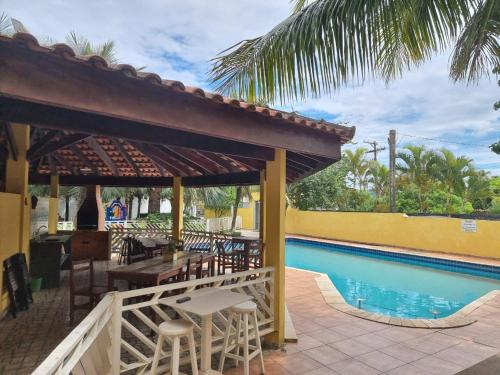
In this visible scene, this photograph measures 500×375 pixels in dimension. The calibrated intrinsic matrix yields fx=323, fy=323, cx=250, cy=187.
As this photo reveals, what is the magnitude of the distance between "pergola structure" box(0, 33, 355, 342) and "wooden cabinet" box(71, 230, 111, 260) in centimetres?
362

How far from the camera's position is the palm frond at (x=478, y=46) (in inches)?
132

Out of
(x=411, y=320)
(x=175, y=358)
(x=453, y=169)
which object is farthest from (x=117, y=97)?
(x=453, y=169)

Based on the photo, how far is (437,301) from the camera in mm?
8023

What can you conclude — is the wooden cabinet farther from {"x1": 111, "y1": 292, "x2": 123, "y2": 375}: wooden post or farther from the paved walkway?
{"x1": 111, "y1": 292, "x2": 123, "y2": 375}: wooden post

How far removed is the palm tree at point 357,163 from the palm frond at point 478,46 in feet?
61.9

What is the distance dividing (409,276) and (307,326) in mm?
6974

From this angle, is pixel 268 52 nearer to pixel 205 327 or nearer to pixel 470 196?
pixel 205 327

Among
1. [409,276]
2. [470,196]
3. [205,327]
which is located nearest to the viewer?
[205,327]

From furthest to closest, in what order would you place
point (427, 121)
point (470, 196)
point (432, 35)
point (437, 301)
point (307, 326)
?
point (427, 121), point (470, 196), point (437, 301), point (307, 326), point (432, 35)

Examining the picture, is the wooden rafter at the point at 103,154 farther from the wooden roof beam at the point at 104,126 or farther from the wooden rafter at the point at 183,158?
the wooden roof beam at the point at 104,126

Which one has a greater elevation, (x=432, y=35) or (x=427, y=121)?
(x=427, y=121)

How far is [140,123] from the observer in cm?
351

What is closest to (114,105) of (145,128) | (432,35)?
(145,128)

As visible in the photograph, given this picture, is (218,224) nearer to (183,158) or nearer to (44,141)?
(183,158)
